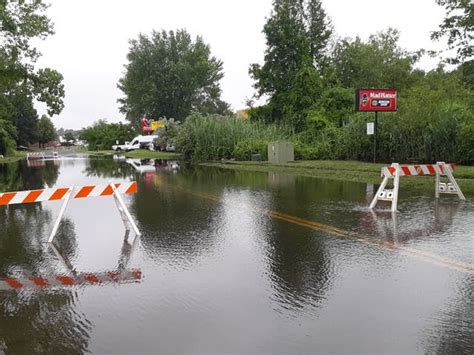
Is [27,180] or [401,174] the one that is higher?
[401,174]

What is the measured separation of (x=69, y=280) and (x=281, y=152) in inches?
964

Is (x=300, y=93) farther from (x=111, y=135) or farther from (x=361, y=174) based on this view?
(x=111, y=135)

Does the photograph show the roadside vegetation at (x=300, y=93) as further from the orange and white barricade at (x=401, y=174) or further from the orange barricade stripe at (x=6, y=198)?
the orange barricade stripe at (x=6, y=198)

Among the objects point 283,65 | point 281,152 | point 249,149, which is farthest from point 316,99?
point 281,152

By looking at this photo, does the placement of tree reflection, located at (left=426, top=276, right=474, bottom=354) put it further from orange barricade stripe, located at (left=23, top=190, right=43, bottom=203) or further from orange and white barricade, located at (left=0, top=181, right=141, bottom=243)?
orange barricade stripe, located at (left=23, top=190, right=43, bottom=203)

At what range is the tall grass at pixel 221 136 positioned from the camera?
36.8m

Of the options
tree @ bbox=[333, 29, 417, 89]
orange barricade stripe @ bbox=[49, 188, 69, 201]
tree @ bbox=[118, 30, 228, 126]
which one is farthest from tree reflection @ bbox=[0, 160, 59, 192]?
tree @ bbox=[118, 30, 228, 126]

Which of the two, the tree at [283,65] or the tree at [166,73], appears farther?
the tree at [166,73]

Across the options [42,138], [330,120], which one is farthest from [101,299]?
[42,138]

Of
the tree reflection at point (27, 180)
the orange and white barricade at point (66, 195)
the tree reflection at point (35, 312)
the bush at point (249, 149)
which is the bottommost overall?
the tree reflection at point (35, 312)

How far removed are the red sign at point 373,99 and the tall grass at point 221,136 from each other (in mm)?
9185

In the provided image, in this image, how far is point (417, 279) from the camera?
18.5 ft

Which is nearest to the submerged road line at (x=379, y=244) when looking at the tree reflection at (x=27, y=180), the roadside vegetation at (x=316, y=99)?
the tree reflection at (x=27, y=180)

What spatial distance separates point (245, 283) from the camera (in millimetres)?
5668
